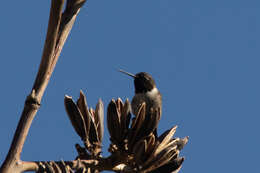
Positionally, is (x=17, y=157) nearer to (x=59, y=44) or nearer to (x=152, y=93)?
(x=59, y=44)

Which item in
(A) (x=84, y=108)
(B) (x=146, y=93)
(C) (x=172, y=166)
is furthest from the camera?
(B) (x=146, y=93)

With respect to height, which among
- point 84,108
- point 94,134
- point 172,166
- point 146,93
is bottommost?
point 172,166

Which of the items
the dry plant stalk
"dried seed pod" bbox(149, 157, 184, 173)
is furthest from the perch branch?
"dried seed pod" bbox(149, 157, 184, 173)

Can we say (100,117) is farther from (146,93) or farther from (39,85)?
(146,93)

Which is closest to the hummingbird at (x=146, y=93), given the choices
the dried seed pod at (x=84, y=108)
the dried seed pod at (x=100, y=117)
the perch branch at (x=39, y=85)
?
the dried seed pod at (x=100, y=117)

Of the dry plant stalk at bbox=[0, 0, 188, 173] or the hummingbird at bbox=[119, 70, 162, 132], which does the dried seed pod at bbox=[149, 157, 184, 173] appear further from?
the hummingbird at bbox=[119, 70, 162, 132]

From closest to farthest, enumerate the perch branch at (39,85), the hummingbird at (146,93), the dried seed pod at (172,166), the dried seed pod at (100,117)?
1. the perch branch at (39,85)
2. the dried seed pod at (172,166)
3. the dried seed pod at (100,117)
4. the hummingbird at (146,93)

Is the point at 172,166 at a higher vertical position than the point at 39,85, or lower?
lower

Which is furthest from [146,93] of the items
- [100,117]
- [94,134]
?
[94,134]

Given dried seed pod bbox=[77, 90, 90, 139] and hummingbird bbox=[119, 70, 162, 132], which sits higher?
hummingbird bbox=[119, 70, 162, 132]

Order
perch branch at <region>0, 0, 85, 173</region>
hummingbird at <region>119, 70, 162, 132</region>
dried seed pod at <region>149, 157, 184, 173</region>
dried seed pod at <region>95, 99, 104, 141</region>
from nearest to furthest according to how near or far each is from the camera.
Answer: perch branch at <region>0, 0, 85, 173</region> → dried seed pod at <region>149, 157, 184, 173</region> → dried seed pod at <region>95, 99, 104, 141</region> → hummingbird at <region>119, 70, 162, 132</region>

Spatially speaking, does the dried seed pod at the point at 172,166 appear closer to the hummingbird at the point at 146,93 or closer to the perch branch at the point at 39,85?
the perch branch at the point at 39,85

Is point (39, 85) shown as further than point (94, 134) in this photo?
No

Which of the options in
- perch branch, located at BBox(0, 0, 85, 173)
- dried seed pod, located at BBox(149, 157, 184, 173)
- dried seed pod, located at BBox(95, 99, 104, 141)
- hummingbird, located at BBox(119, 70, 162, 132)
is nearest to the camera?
perch branch, located at BBox(0, 0, 85, 173)
